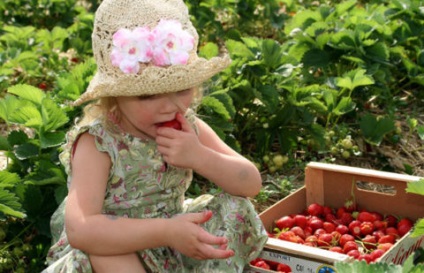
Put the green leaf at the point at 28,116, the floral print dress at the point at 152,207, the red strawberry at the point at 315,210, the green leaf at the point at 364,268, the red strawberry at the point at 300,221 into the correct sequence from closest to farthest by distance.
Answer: the green leaf at the point at 364,268, the floral print dress at the point at 152,207, the green leaf at the point at 28,116, the red strawberry at the point at 300,221, the red strawberry at the point at 315,210

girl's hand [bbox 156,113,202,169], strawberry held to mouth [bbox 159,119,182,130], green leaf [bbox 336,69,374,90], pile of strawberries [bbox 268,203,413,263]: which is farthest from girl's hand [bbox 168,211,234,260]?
green leaf [bbox 336,69,374,90]

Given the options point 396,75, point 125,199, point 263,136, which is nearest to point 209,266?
point 125,199

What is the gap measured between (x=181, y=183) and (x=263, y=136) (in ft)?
4.63

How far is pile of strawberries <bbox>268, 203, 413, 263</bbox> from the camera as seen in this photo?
3.50 meters

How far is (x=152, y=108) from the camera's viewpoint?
2.79 meters

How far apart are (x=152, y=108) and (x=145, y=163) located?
273 millimetres

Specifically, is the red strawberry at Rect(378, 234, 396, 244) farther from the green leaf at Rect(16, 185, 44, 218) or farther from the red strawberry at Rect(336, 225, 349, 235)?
the green leaf at Rect(16, 185, 44, 218)

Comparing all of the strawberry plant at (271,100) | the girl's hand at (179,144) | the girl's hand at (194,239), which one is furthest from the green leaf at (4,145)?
the girl's hand at (194,239)

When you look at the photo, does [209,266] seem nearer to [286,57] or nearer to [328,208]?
[328,208]

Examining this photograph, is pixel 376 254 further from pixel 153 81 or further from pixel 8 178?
pixel 8 178

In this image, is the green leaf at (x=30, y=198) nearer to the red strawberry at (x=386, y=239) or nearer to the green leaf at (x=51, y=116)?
the green leaf at (x=51, y=116)

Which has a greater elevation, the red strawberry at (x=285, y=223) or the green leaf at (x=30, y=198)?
the green leaf at (x=30, y=198)

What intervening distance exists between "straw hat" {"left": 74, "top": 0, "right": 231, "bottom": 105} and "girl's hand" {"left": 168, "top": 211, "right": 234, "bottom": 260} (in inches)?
17.1

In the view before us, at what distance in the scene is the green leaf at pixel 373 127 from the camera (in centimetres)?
455
